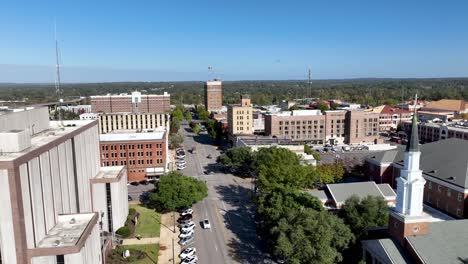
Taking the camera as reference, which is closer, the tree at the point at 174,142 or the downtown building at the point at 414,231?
the downtown building at the point at 414,231

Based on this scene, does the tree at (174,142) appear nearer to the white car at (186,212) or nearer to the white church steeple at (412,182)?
the white car at (186,212)

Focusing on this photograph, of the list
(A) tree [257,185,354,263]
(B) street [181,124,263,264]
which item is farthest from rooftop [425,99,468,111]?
(A) tree [257,185,354,263]

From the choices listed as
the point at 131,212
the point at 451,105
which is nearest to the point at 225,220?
the point at 131,212

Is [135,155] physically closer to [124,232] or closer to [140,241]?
[124,232]

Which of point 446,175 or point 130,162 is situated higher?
point 446,175

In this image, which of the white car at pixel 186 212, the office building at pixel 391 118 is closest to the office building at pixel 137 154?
the white car at pixel 186 212
